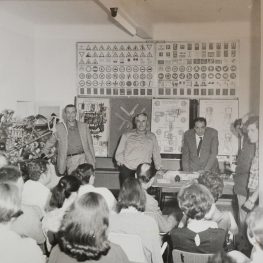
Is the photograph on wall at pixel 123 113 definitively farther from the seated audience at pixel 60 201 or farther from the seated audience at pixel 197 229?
the seated audience at pixel 197 229

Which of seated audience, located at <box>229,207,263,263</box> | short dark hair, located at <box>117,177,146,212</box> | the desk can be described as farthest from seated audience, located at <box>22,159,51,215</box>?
seated audience, located at <box>229,207,263,263</box>

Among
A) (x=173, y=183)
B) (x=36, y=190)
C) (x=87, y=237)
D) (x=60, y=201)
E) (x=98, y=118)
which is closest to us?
(x=87, y=237)

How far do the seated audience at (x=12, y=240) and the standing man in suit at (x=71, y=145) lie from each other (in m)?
3.56

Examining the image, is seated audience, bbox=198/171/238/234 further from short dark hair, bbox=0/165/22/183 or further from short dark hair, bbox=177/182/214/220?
short dark hair, bbox=0/165/22/183

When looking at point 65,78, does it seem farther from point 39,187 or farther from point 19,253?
point 19,253

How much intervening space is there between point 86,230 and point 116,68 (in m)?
5.09

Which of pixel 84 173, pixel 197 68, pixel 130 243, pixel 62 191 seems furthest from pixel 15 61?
pixel 130 243

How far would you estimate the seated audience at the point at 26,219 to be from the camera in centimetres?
307

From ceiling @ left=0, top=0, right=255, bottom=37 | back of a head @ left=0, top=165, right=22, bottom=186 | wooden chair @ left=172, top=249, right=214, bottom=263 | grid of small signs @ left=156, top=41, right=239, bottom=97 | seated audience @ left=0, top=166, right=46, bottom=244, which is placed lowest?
wooden chair @ left=172, top=249, right=214, bottom=263

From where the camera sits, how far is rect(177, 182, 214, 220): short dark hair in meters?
2.84

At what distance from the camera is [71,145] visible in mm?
5992

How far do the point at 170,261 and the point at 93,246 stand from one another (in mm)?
1217

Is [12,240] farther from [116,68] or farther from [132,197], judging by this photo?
[116,68]

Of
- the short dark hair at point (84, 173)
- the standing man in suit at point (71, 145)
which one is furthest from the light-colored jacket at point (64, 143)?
the short dark hair at point (84, 173)
